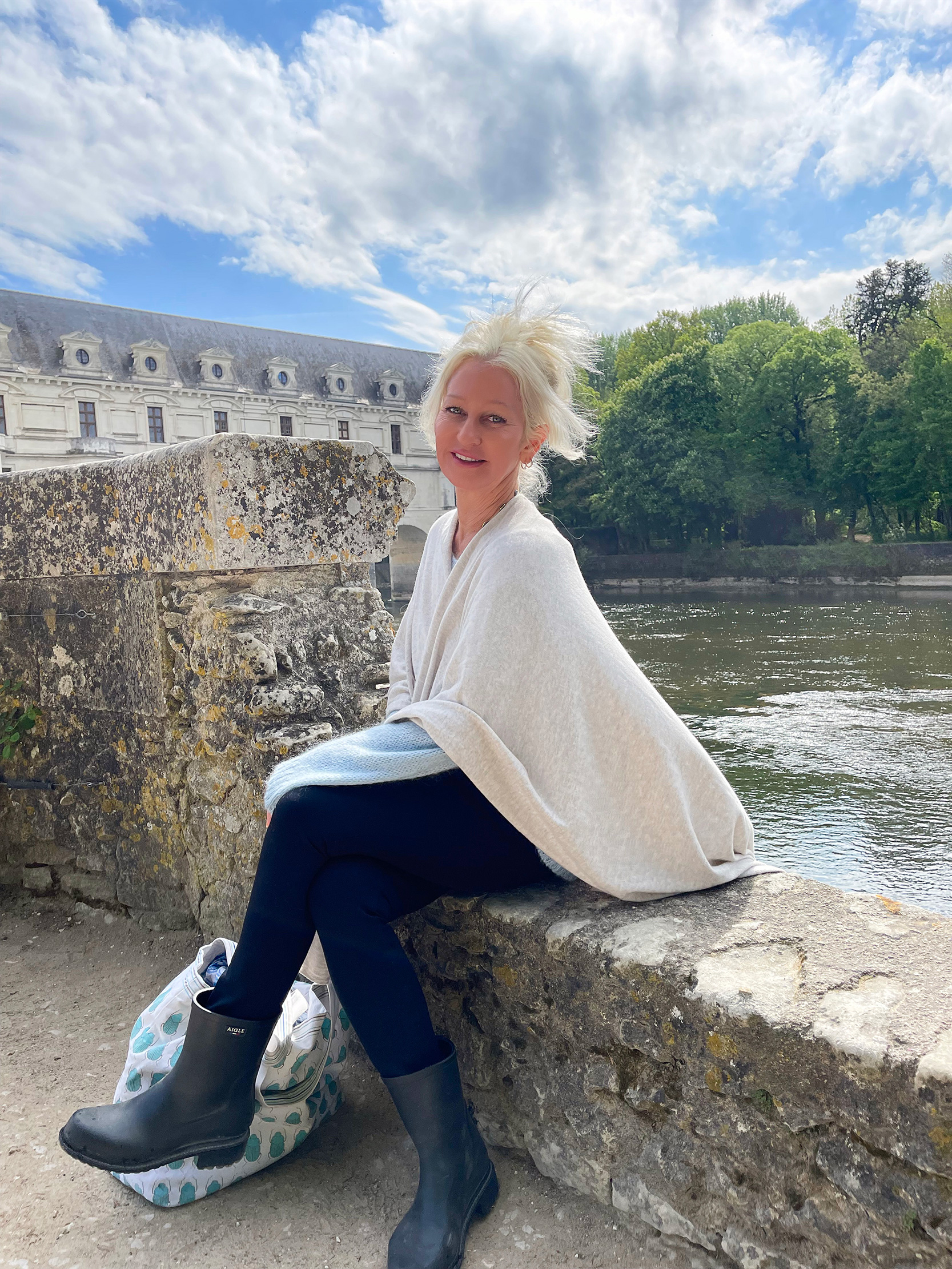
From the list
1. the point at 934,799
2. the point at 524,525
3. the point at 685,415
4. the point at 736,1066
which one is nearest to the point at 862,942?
the point at 736,1066

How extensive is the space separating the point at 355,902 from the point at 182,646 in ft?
4.16

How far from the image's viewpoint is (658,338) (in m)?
42.4

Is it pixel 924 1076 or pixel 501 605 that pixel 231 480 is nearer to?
pixel 501 605

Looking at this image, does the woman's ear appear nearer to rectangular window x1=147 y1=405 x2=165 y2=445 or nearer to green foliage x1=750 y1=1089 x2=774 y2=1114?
green foliage x1=750 y1=1089 x2=774 y2=1114

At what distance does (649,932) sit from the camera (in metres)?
1.59

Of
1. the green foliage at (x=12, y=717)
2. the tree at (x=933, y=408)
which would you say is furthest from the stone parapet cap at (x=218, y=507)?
the tree at (x=933, y=408)

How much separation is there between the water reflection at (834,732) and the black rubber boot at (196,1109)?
15.5 feet

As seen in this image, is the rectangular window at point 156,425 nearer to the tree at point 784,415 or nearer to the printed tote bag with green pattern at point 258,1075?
the tree at point 784,415

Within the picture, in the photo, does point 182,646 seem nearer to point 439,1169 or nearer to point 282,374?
point 439,1169

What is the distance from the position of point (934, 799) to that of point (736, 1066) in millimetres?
6739

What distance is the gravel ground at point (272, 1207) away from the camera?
1.60 m

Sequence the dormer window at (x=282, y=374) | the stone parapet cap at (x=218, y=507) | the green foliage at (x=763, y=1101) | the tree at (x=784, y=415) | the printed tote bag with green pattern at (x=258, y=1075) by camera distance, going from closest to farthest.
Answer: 1. the green foliage at (x=763, y=1101)
2. the printed tote bag with green pattern at (x=258, y=1075)
3. the stone parapet cap at (x=218, y=507)
4. the tree at (x=784, y=415)
5. the dormer window at (x=282, y=374)

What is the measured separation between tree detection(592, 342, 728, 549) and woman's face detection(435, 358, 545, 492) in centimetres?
3345

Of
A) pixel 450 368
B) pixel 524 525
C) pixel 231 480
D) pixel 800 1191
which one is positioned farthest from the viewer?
pixel 231 480
